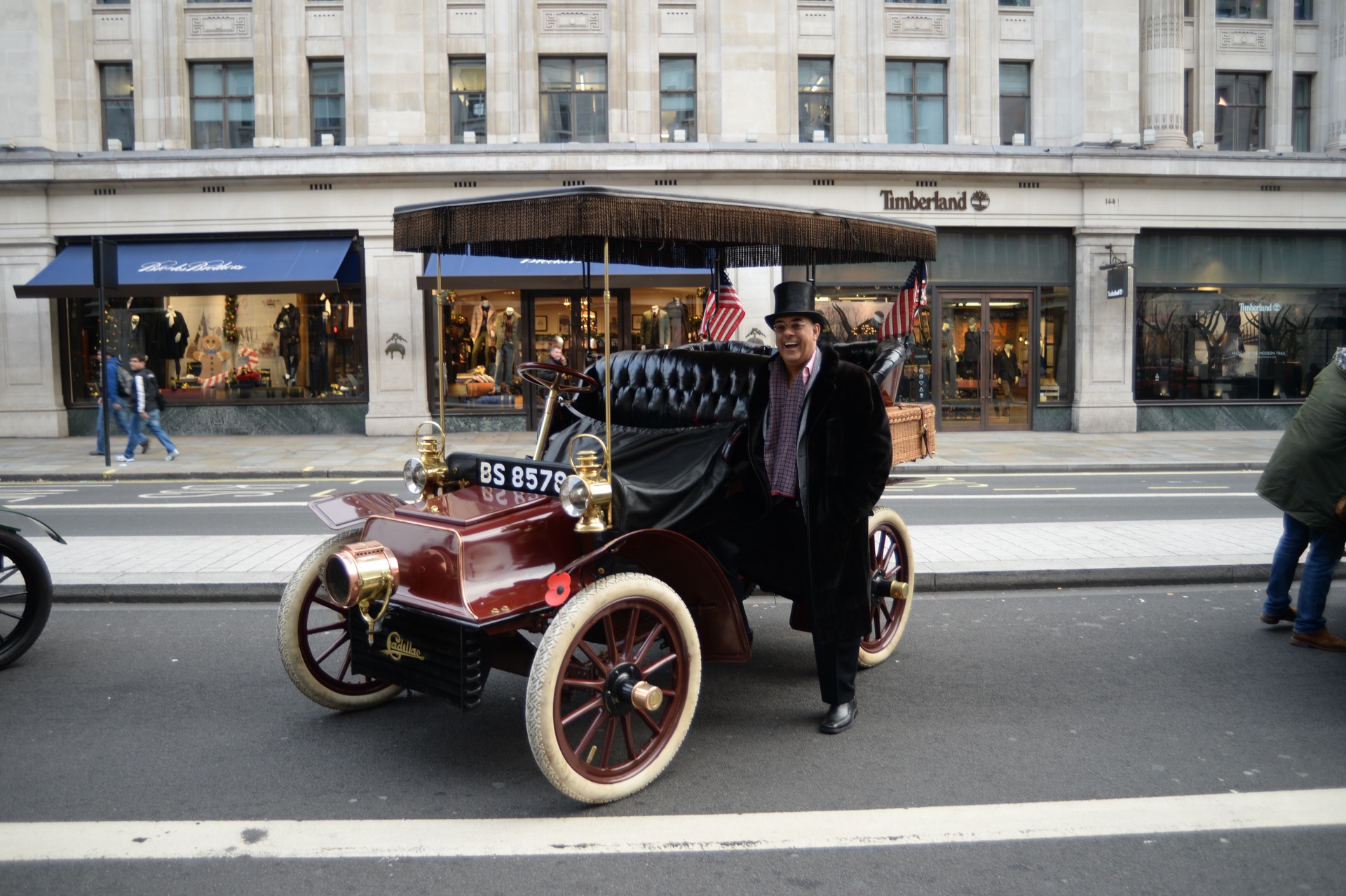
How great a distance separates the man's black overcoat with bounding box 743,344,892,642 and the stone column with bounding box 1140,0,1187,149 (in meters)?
19.9

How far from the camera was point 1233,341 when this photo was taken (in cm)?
2161

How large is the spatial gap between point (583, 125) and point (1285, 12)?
15.7m

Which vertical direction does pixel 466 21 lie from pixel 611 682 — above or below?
above

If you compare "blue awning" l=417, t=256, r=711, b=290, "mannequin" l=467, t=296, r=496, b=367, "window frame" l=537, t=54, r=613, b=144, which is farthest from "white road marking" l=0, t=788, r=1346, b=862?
"window frame" l=537, t=54, r=613, b=144

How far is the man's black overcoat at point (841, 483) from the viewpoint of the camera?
14.2ft

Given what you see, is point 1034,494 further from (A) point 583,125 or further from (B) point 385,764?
(A) point 583,125

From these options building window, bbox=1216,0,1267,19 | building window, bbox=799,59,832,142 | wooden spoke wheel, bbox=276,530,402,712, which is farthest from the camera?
building window, bbox=1216,0,1267,19

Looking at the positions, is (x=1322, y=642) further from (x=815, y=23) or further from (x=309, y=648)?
(x=815, y=23)

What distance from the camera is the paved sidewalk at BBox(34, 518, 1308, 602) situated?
6.83 meters

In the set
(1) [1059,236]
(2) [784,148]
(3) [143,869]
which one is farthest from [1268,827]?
(1) [1059,236]

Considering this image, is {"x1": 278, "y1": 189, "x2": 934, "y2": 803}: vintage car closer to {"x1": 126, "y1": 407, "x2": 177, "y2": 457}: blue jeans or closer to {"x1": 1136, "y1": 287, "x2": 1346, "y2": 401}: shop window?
{"x1": 126, "y1": 407, "x2": 177, "y2": 457}: blue jeans

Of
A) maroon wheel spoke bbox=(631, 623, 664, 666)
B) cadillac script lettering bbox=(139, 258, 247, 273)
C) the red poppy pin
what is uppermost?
cadillac script lettering bbox=(139, 258, 247, 273)

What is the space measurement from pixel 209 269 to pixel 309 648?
678 inches

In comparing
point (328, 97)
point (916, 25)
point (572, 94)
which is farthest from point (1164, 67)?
point (328, 97)
